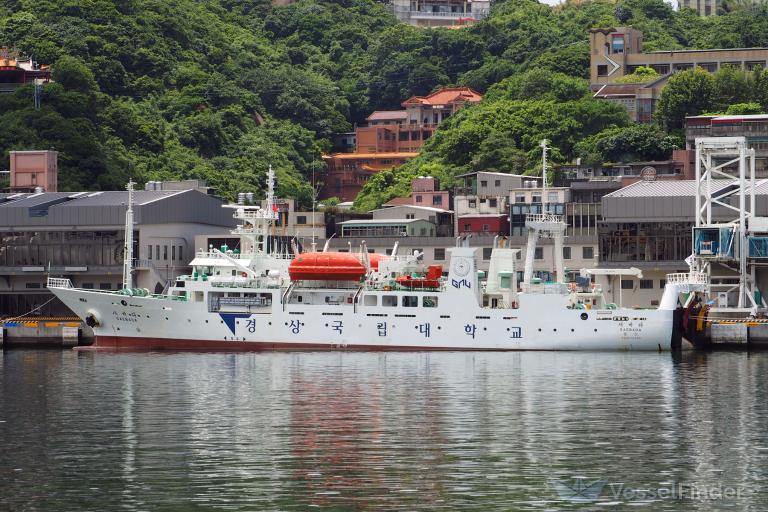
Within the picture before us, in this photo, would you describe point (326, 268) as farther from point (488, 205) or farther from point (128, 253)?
point (488, 205)

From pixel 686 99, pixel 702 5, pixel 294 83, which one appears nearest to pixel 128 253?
pixel 686 99

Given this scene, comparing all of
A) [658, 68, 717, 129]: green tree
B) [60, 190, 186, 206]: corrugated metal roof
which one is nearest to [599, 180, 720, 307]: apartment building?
[60, 190, 186, 206]: corrugated metal roof

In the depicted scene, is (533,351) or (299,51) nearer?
(533,351)

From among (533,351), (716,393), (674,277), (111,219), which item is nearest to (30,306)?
(111,219)

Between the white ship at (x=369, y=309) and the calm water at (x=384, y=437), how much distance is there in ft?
27.4

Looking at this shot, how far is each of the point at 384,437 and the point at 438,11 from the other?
6129 inches

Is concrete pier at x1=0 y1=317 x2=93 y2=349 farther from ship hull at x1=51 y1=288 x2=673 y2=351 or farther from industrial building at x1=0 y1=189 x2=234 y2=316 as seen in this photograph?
industrial building at x1=0 y1=189 x2=234 y2=316

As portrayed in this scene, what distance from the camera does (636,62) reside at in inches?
5458

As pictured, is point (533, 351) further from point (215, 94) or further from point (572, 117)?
point (215, 94)

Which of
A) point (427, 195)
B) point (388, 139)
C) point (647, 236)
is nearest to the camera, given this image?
point (647, 236)

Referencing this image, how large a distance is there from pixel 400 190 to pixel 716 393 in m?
69.0

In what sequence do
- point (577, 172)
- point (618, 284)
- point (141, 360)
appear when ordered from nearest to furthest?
point (141, 360), point (618, 284), point (577, 172)

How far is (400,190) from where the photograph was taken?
117875 millimetres

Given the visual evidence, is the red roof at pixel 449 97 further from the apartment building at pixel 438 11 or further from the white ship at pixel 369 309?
the white ship at pixel 369 309
